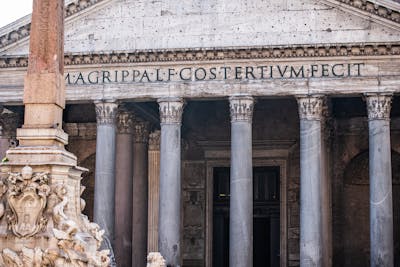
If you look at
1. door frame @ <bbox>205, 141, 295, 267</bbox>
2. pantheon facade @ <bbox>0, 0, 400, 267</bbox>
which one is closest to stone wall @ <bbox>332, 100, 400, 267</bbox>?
pantheon facade @ <bbox>0, 0, 400, 267</bbox>

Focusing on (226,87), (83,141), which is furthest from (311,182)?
(83,141)

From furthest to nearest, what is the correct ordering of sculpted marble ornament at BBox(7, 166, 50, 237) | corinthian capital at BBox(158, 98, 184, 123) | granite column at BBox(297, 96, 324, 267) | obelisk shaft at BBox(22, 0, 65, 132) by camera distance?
corinthian capital at BBox(158, 98, 184, 123) < granite column at BBox(297, 96, 324, 267) < obelisk shaft at BBox(22, 0, 65, 132) < sculpted marble ornament at BBox(7, 166, 50, 237)

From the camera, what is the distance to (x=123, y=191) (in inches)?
935

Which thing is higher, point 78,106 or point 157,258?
point 78,106

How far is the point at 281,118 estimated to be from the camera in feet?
87.6

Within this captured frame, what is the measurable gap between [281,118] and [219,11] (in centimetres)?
569

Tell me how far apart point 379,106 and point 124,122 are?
753cm

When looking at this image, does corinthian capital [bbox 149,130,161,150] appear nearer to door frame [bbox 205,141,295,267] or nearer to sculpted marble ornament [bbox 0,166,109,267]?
door frame [bbox 205,141,295,267]

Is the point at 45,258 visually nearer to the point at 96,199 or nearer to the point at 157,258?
the point at 157,258

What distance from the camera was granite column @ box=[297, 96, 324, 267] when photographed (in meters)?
20.6

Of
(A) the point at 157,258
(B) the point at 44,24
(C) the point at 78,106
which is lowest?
(A) the point at 157,258

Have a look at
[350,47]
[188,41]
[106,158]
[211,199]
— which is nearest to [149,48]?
[188,41]

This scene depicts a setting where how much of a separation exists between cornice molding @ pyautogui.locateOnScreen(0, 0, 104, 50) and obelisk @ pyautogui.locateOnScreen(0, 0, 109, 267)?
12628 millimetres

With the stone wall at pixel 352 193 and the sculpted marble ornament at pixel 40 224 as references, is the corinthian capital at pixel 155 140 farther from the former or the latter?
the sculpted marble ornament at pixel 40 224
